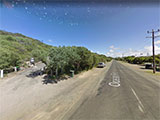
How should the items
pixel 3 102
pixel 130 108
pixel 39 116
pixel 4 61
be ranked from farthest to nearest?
pixel 4 61 < pixel 3 102 < pixel 130 108 < pixel 39 116

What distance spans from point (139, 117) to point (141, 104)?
1166 mm

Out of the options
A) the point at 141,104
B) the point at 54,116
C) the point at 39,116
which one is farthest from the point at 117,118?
the point at 39,116

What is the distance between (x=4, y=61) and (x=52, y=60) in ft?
24.2

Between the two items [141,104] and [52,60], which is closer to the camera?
[141,104]

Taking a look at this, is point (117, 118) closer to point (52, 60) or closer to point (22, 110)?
point (22, 110)

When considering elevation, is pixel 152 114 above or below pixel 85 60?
below

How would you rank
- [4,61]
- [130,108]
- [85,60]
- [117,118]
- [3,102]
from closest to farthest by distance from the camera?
[117,118], [130,108], [3,102], [4,61], [85,60]

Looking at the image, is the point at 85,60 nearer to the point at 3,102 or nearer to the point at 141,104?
the point at 141,104

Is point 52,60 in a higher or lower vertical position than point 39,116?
higher

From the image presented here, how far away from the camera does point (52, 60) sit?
23.9 feet

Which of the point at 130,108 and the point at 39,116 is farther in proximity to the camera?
the point at 130,108

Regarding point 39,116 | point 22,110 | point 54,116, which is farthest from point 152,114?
point 22,110

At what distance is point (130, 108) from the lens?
10.9 ft

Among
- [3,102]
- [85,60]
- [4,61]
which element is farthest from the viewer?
[85,60]
